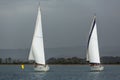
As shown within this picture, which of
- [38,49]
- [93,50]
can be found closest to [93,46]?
[93,50]

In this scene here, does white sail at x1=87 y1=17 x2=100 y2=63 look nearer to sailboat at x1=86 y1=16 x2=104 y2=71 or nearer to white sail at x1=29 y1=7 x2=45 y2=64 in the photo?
sailboat at x1=86 y1=16 x2=104 y2=71

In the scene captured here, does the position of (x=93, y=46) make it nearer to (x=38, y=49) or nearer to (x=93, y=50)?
(x=93, y=50)

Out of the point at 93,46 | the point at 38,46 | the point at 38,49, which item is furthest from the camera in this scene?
the point at 93,46

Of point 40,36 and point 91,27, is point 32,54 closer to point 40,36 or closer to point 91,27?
point 40,36

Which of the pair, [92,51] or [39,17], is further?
[92,51]

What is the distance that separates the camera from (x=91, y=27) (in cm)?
11238

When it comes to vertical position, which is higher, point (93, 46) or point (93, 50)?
point (93, 46)

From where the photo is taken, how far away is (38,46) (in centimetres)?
10712

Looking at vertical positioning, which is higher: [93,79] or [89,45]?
[89,45]

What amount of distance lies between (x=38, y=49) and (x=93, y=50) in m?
15.2

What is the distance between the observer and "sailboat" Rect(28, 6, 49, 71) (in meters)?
106

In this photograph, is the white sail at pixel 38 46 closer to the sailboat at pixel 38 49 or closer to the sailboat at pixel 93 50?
the sailboat at pixel 38 49

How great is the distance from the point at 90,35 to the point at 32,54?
1565cm

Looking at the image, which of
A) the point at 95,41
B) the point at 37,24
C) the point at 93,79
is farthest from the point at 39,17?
the point at 93,79
